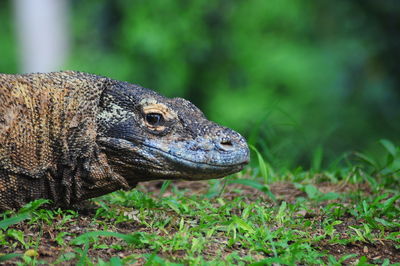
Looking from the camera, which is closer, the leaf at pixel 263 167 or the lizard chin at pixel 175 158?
the lizard chin at pixel 175 158

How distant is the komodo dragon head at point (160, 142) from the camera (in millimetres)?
3668

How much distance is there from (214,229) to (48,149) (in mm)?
1080

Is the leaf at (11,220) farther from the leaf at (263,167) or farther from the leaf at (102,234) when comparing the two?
the leaf at (263,167)

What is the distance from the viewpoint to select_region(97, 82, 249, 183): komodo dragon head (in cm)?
367

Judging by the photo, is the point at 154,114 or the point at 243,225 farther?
the point at 154,114

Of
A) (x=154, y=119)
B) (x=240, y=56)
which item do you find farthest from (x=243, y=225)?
(x=240, y=56)

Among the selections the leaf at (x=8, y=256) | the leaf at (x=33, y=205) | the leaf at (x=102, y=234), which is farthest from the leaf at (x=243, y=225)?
the leaf at (x=8, y=256)

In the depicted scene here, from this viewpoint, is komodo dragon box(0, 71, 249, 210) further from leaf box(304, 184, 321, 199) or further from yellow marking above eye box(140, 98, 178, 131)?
leaf box(304, 184, 321, 199)

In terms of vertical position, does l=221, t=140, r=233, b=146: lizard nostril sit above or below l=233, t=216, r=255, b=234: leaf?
above

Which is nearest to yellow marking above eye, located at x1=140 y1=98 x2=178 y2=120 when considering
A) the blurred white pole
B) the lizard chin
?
the lizard chin

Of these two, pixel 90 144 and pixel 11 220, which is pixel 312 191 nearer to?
pixel 90 144

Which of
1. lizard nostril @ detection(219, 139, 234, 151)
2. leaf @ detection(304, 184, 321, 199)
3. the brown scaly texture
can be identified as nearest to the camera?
the brown scaly texture

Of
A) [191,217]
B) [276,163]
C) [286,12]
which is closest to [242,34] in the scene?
[286,12]

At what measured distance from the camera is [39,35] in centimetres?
1447
